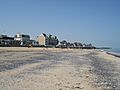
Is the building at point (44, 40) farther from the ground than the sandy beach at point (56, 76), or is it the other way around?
the building at point (44, 40)

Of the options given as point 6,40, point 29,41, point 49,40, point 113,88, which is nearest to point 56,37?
point 49,40

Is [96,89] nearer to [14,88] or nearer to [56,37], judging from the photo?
[14,88]

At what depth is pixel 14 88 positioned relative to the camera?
31.9 feet

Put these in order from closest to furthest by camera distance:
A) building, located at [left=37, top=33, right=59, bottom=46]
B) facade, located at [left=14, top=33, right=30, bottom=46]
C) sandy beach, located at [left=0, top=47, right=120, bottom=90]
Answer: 1. sandy beach, located at [left=0, top=47, right=120, bottom=90]
2. facade, located at [left=14, top=33, right=30, bottom=46]
3. building, located at [left=37, top=33, right=59, bottom=46]

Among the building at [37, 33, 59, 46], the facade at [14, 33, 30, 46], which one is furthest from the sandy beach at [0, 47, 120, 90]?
the building at [37, 33, 59, 46]

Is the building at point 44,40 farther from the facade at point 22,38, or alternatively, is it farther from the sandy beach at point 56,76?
the sandy beach at point 56,76

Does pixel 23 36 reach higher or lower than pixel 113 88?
higher

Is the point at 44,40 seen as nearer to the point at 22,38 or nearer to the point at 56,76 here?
the point at 22,38

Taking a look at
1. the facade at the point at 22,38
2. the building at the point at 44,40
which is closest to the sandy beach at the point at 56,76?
Result: the facade at the point at 22,38

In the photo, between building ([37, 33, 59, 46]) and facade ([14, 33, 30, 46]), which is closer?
facade ([14, 33, 30, 46])

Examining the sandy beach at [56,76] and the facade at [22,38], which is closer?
the sandy beach at [56,76]

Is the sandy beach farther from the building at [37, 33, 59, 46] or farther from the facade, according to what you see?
the building at [37, 33, 59, 46]

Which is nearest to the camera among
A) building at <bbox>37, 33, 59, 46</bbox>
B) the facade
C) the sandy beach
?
the sandy beach

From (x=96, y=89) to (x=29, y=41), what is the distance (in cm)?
13353
